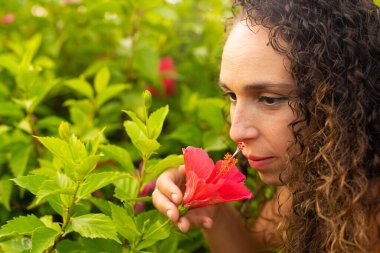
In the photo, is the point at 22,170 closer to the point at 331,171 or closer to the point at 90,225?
the point at 90,225

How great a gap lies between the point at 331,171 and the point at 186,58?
1.24 meters

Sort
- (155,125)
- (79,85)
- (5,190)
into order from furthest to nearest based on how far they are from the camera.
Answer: (79,85) → (5,190) → (155,125)

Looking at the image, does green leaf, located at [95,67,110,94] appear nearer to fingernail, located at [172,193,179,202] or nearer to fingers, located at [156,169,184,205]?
fingers, located at [156,169,184,205]

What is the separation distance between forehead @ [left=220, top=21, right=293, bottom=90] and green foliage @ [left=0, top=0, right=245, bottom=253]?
6.8 inches

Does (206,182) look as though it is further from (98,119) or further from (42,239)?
(98,119)

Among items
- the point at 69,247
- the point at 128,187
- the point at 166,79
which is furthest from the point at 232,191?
the point at 166,79

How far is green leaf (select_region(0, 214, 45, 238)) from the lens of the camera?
1.17 metres

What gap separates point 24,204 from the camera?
1.72 m

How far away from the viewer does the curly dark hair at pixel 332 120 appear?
123 cm

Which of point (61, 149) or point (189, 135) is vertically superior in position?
point (61, 149)

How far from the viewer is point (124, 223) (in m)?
1.22

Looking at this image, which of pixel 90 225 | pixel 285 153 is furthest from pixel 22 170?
pixel 285 153

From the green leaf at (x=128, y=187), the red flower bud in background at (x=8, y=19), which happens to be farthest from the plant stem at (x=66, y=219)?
the red flower bud in background at (x=8, y=19)

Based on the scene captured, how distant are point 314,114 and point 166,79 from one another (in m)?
0.98
